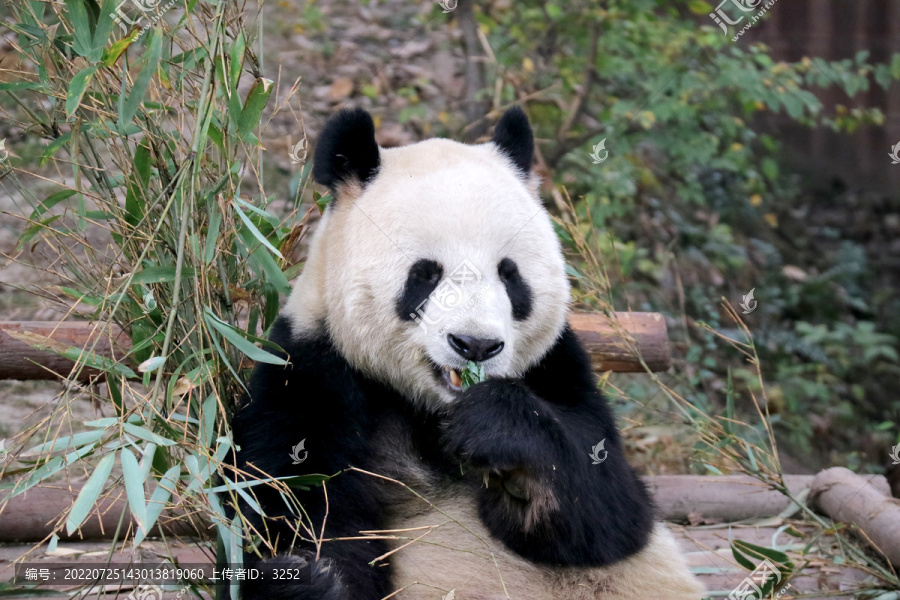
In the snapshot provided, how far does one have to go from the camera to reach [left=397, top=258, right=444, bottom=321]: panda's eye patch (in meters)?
2.83

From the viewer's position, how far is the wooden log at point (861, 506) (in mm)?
4027

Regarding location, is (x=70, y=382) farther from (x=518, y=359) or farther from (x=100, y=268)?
(x=518, y=359)

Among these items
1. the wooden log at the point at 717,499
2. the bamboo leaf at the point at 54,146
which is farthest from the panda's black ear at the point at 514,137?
the wooden log at the point at 717,499

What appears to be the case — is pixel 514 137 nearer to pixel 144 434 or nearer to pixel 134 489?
pixel 144 434

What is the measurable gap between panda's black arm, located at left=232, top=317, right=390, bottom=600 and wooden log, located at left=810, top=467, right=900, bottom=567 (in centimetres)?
257

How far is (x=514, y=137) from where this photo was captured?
346 centimetres

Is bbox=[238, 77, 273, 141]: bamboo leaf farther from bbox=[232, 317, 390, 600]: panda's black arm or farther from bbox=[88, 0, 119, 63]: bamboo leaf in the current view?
bbox=[232, 317, 390, 600]: panda's black arm

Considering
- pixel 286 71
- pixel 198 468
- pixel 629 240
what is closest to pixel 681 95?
pixel 629 240

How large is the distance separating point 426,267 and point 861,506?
2982 millimetres

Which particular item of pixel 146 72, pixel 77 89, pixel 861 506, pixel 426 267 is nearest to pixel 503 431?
A: pixel 426 267

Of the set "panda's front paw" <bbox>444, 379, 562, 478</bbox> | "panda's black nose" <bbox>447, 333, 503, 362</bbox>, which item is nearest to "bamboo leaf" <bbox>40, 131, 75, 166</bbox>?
"panda's black nose" <bbox>447, 333, 503, 362</bbox>

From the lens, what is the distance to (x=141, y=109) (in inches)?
121

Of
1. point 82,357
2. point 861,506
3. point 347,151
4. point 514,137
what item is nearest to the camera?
point 82,357

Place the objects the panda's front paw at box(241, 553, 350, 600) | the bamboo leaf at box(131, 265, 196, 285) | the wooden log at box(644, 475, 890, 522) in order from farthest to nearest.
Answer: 1. the wooden log at box(644, 475, 890, 522)
2. the bamboo leaf at box(131, 265, 196, 285)
3. the panda's front paw at box(241, 553, 350, 600)
